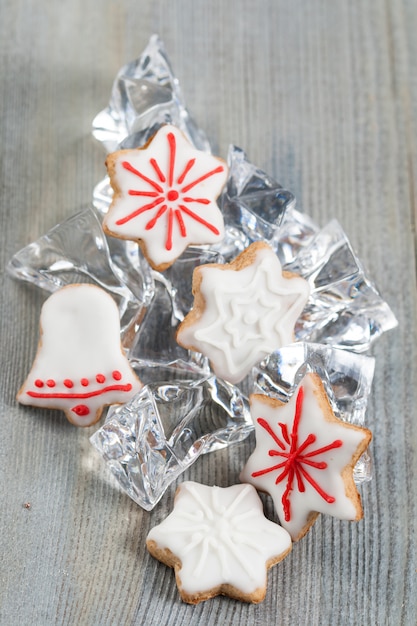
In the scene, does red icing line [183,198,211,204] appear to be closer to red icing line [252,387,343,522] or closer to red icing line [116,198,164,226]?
red icing line [116,198,164,226]

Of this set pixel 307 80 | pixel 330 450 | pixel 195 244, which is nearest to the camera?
pixel 330 450

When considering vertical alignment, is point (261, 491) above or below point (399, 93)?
below

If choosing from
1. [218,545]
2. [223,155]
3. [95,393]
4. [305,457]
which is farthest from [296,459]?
[223,155]

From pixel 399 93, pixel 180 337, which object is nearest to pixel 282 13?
pixel 399 93

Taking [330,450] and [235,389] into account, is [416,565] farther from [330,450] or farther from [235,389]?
[235,389]

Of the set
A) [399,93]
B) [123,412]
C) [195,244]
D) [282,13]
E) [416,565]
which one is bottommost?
[416,565]

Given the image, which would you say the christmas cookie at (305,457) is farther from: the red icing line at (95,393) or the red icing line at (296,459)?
the red icing line at (95,393)

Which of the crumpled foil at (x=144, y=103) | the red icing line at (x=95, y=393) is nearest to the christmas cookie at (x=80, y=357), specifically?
the red icing line at (x=95, y=393)
